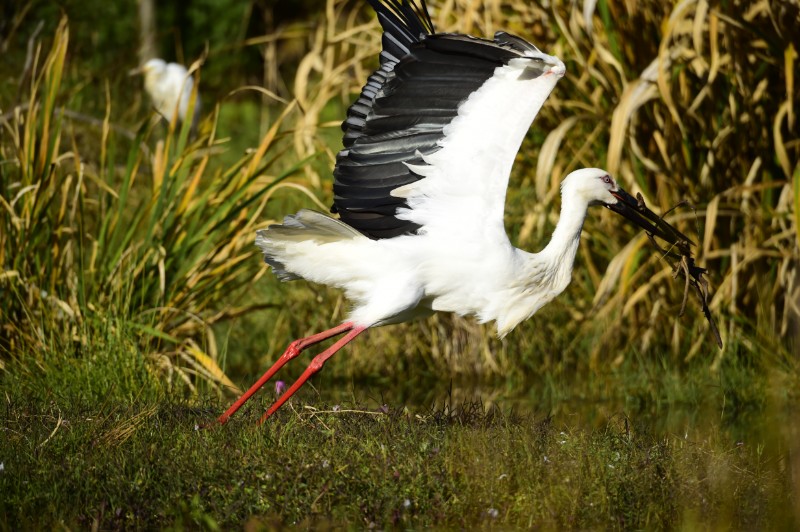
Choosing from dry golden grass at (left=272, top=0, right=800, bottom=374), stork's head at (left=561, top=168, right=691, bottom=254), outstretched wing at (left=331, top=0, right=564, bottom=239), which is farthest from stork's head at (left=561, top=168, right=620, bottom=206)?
dry golden grass at (left=272, top=0, right=800, bottom=374)

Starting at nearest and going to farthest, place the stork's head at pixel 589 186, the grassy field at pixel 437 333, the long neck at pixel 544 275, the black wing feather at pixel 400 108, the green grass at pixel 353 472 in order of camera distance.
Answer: the green grass at pixel 353 472, the grassy field at pixel 437 333, the black wing feather at pixel 400 108, the long neck at pixel 544 275, the stork's head at pixel 589 186

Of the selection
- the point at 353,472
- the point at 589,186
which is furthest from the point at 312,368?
the point at 589,186

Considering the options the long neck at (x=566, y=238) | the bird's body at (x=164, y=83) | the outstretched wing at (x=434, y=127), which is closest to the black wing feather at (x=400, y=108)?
the outstretched wing at (x=434, y=127)

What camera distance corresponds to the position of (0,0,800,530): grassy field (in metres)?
4.15

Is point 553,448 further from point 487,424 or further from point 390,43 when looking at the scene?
point 390,43

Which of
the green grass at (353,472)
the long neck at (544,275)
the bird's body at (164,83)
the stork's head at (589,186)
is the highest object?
the stork's head at (589,186)

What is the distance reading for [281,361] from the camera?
5.25 metres

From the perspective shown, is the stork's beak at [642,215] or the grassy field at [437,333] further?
the stork's beak at [642,215]

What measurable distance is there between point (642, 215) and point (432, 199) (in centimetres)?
110

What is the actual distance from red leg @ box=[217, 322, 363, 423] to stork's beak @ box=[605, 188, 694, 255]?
1.38 metres

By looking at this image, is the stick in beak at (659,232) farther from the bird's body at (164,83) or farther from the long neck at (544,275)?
the bird's body at (164,83)

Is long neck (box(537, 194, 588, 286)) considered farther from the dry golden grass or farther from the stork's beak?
the dry golden grass

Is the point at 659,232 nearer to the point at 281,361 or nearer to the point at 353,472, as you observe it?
the point at 281,361

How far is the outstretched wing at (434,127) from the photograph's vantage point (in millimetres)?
4695
